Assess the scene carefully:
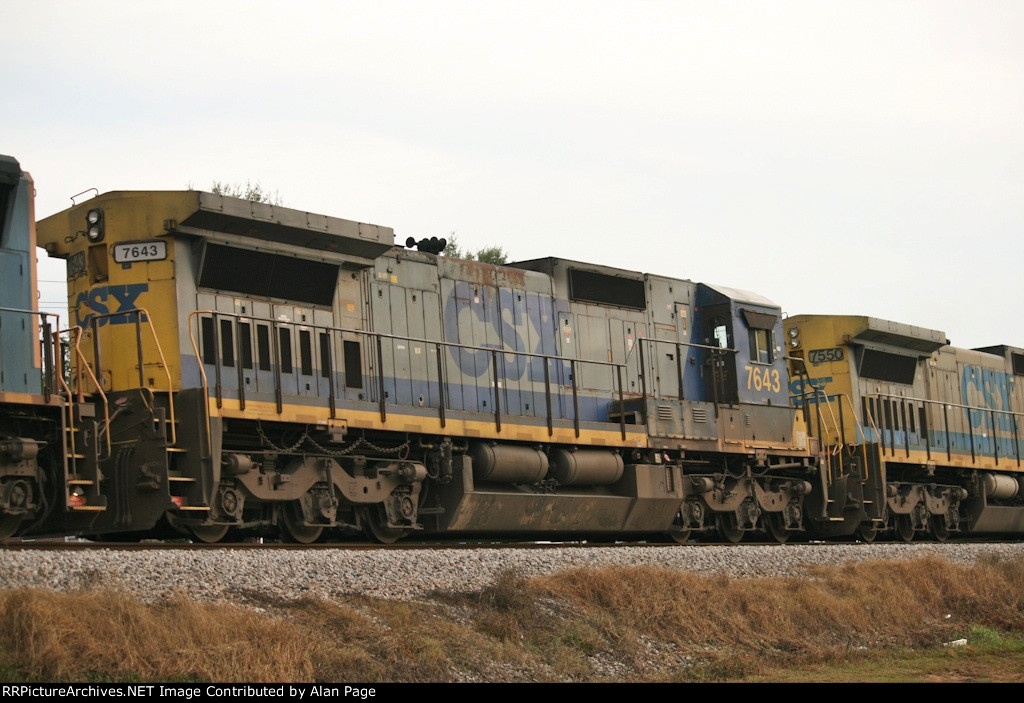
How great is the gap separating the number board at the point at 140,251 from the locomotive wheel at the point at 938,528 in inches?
615

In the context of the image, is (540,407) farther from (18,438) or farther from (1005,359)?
(1005,359)

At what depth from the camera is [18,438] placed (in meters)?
10.8

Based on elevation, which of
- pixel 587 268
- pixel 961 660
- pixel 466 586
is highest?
pixel 587 268

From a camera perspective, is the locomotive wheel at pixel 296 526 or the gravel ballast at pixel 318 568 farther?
the locomotive wheel at pixel 296 526

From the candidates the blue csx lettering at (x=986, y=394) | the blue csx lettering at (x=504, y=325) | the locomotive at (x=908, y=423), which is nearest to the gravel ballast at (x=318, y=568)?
the blue csx lettering at (x=504, y=325)

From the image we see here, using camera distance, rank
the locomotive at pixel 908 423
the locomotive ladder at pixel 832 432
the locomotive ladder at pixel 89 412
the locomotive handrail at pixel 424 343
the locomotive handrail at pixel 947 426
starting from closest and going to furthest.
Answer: the locomotive ladder at pixel 89 412 < the locomotive handrail at pixel 424 343 < the locomotive ladder at pixel 832 432 < the locomotive at pixel 908 423 < the locomotive handrail at pixel 947 426

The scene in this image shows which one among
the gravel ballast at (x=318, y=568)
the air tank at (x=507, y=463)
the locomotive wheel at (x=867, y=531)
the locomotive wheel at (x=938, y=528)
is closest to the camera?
Answer: the gravel ballast at (x=318, y=568)

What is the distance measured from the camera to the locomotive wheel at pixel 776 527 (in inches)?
763

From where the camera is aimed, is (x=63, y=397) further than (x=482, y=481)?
No

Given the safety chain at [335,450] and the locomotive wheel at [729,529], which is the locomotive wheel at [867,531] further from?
the safety chain at [335,450]

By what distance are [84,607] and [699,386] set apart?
1242 cm

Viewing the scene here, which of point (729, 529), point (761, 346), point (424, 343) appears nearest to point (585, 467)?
point (424, 343)
